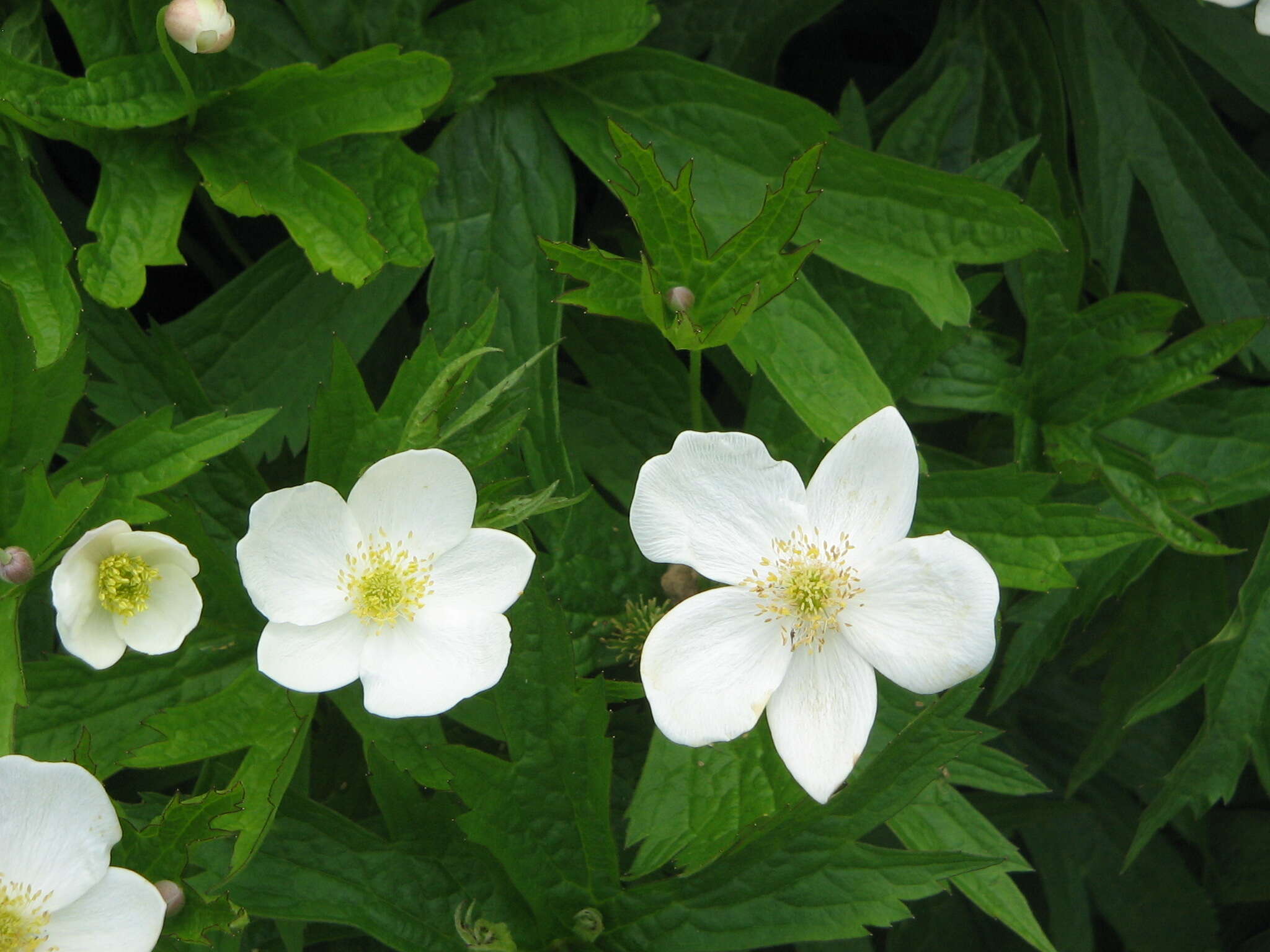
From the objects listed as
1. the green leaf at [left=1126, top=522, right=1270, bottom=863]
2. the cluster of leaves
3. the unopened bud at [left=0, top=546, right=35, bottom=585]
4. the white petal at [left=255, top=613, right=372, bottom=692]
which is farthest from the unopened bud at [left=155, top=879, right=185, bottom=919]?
the green leaf at [left=1126, top=522, right=1270, bottom=863]

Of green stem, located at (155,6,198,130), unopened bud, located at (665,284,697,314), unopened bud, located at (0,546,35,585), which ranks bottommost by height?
unopened bud, located at (0,546,35,585)

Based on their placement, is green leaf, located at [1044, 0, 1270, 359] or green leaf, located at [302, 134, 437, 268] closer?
green leaf, located at [302, 134, 437, 268]

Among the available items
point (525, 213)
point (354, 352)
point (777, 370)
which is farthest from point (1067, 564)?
point (354, 352)

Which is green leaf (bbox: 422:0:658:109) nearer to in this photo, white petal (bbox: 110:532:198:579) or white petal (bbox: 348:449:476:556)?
white petal (bbox: 348:449:476:556)

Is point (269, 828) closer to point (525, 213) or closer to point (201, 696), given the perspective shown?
point (201, 696)

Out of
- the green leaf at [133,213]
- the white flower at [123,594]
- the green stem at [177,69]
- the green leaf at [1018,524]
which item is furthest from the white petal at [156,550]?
the green leaf at [1018,524]

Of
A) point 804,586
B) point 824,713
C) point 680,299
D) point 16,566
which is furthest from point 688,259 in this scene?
point 16,566

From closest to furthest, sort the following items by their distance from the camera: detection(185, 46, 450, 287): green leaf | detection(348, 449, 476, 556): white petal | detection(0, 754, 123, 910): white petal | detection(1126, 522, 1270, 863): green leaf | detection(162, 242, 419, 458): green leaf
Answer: detection(0, 754, 123, 910): white petal, detection(348, 449, 476, 556): white petal, detection(185, 46, 450, 287): green leaf, detection(162, 242, 419, 458): green leaf, detection(1126, 522, 1270, 863): green leaf

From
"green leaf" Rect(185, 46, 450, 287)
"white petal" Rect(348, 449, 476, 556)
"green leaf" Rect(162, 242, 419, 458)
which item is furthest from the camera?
"green leaf" Rect(162, 242, 419, 458)
